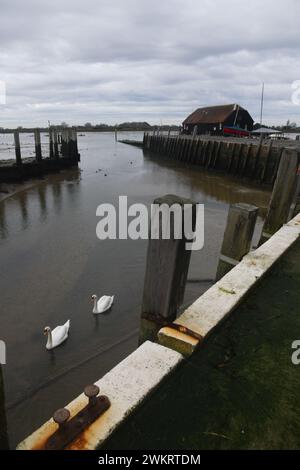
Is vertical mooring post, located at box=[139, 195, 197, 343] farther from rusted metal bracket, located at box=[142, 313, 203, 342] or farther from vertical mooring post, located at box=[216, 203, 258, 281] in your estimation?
vertical mooring post, located at box=[216, 203, 258, 281]

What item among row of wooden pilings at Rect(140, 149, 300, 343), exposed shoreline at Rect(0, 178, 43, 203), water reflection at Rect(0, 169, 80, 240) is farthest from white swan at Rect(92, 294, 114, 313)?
exposed shoreline at Rect(0, 178, 43, 203)

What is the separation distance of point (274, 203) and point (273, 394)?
3850 millimetres

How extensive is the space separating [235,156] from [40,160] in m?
12.6

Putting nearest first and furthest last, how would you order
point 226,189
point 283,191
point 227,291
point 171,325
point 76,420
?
point 76,420 < point 171,325 < point 227,291 < point 283,191 < point 226,189

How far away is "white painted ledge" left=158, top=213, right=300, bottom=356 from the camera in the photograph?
261 cm

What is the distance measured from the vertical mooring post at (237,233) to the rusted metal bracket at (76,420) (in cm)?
258

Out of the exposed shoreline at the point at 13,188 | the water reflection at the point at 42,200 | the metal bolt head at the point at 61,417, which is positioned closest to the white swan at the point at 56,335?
the metal bolt head at the point at 61,417

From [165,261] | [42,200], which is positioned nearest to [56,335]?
[165,261]

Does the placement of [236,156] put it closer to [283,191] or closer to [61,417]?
[283,191]

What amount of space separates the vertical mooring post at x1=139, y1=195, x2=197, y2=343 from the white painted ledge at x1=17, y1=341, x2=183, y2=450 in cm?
30

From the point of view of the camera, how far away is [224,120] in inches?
1687

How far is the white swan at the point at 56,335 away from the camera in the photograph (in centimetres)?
424

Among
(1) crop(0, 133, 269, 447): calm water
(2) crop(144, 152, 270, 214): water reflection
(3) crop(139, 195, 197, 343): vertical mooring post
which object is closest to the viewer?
(3) crop(139, 195, 197, 343): vertical mooring post
